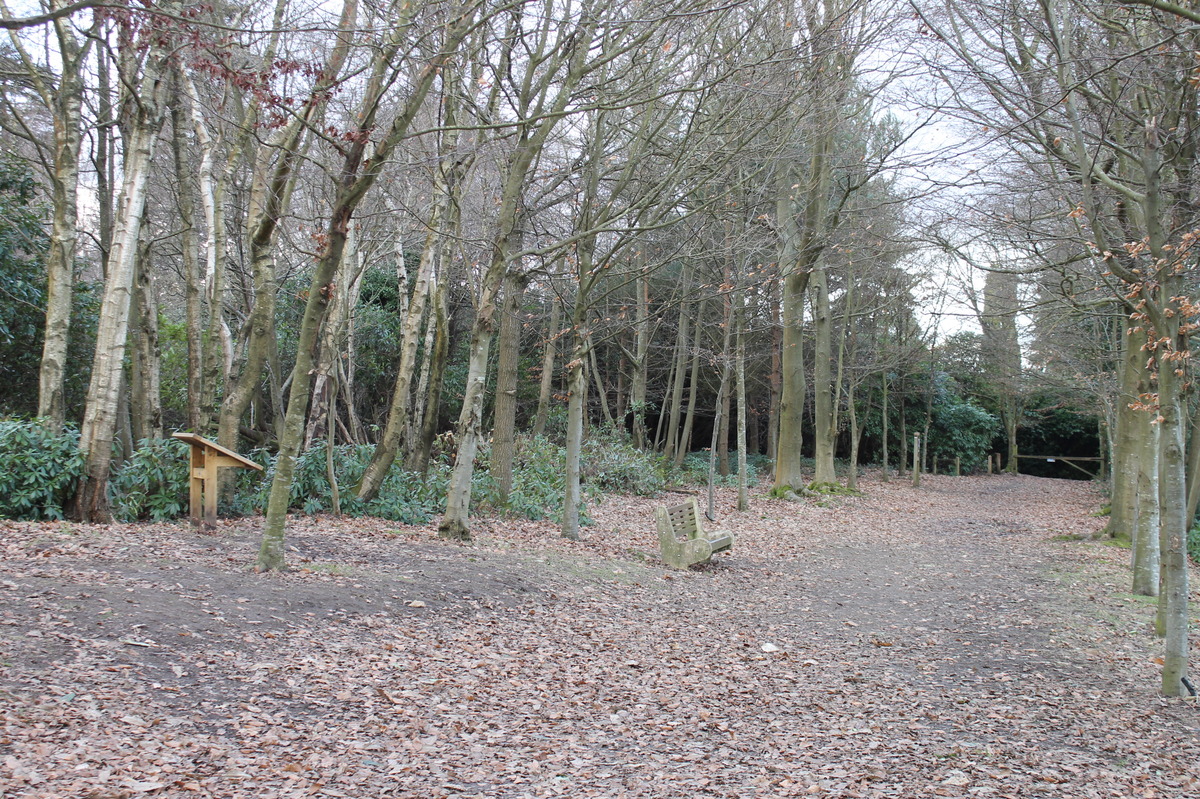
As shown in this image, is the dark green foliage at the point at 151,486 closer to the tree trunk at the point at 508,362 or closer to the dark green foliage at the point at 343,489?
the dark green foliage at the point at 343,489

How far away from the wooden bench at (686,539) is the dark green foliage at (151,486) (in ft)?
18.9

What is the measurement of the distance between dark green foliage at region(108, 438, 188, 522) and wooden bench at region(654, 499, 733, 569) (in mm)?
5753

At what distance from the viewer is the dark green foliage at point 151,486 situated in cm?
878

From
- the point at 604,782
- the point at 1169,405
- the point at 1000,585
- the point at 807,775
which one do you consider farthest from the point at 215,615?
the point at 1000,585

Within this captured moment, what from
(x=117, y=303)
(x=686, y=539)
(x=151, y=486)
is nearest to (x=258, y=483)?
(x=151, y=486)

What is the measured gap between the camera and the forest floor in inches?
148

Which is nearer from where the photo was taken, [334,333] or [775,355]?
[334,333]

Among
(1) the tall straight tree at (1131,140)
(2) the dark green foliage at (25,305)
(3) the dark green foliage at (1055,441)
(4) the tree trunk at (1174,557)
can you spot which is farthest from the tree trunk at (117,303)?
(3) the dark green foliage at (1055,441)

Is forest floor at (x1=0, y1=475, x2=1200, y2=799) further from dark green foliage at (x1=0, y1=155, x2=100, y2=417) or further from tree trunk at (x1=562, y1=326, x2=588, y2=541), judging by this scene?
dark green foliage at (x1=0, y1=155, x2=100, y2=417)

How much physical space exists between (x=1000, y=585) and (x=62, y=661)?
9383 millimetres

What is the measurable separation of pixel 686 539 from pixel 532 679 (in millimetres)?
4747

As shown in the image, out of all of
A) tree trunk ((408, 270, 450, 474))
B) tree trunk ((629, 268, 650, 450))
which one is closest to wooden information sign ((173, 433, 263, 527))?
tree trunk ((408, 270, 450, 474))

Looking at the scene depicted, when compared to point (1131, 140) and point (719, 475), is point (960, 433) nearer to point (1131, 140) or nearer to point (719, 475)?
point (719, 475)

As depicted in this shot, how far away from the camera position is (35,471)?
7961 millimetres
